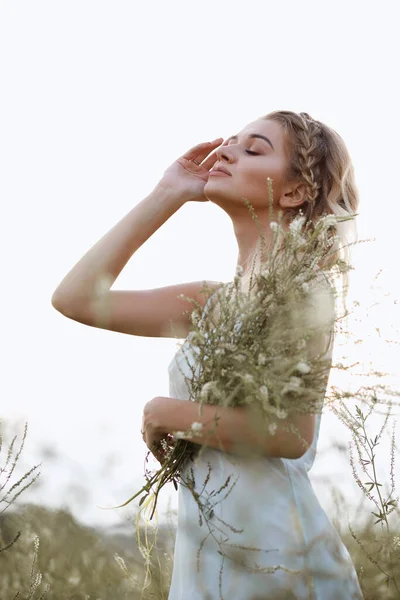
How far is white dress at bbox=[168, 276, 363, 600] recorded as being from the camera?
2.78m

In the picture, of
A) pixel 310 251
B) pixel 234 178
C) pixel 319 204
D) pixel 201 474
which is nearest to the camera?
pixel 310 251

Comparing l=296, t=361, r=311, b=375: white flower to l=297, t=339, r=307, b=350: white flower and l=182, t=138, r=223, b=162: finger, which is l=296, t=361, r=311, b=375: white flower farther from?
l=182, t=138, r=223, b=162: finger

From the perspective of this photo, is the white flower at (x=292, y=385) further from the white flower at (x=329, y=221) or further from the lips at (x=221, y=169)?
the lips at (x=221, y=169)

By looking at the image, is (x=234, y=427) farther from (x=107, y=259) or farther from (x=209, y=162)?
(x=209, y=162)

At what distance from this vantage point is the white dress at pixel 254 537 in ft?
9.12

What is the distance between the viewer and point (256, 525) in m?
2.89

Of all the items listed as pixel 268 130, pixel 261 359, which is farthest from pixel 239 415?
pixel 268 130

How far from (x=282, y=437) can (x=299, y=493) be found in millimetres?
435

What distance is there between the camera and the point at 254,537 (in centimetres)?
287

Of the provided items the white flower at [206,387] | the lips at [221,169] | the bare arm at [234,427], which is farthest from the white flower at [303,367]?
the lips at [221,169]

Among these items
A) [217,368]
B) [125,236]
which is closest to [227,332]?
[217,368]

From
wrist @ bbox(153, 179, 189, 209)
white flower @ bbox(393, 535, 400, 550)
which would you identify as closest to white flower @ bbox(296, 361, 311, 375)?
white flower @ bbox(393, 535, 400, 550)

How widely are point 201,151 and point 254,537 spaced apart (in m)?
2.27

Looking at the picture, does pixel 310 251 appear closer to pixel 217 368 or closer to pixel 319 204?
pixel 217 368
